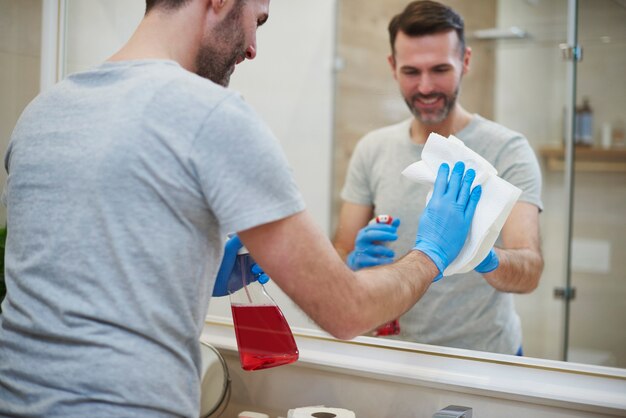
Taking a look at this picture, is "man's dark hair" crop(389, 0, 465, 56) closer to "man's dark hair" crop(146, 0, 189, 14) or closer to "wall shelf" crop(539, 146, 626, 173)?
"man's dark hair" crop(146, 0, 189, 14)

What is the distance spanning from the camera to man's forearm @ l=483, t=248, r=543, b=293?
142cm

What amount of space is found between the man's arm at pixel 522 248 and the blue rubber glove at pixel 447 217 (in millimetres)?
352

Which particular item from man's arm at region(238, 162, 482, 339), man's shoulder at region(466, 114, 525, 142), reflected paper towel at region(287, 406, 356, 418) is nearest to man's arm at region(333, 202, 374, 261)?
man's shoulder at region(466, 114, 525, 142)

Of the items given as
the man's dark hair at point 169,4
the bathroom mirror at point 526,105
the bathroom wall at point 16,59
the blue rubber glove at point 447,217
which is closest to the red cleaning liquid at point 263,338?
the blue rubber glove at point 447,217

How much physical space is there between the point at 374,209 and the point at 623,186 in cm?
112

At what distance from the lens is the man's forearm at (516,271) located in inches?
55.8

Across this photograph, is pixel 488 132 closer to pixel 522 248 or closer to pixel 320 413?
pixel 522 248

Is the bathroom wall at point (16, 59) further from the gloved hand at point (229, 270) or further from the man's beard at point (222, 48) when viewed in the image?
the man's beard at point (222, 48)

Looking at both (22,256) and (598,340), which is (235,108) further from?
(598,340)

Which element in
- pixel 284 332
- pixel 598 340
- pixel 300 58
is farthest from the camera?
pixel 300 58

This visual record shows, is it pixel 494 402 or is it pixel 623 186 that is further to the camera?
pixel 623 186

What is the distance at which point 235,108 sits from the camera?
88 cm

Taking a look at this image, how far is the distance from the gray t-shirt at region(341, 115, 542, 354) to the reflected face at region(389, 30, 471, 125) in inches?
3.3

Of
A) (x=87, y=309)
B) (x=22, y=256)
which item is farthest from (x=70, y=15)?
(x=87, y=309)
